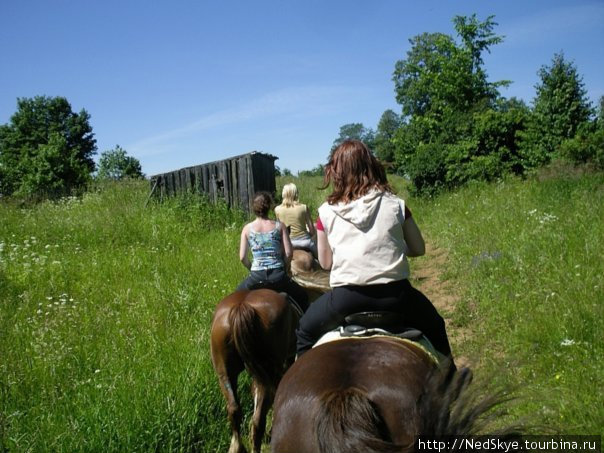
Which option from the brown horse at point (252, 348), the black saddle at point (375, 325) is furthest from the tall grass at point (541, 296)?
the brown horse at point (252, 348)

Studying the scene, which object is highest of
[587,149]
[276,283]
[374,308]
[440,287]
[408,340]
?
[587,149]

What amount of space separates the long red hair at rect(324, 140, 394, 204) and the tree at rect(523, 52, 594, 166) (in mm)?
15425

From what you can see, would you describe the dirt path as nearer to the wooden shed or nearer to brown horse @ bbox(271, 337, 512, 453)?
brown horse @ bbox(271, 337, 512, 453)

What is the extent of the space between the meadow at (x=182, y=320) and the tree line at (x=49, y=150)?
31768 mm

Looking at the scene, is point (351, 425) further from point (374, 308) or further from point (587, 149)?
point (587, 149)

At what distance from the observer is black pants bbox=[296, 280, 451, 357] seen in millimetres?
2836

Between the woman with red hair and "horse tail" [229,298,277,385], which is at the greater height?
the woman with red hair

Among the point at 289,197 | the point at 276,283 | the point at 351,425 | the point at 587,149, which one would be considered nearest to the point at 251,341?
the point at 276,283

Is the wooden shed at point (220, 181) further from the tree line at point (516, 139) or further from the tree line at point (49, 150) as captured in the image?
the tree line at point (49, 150)

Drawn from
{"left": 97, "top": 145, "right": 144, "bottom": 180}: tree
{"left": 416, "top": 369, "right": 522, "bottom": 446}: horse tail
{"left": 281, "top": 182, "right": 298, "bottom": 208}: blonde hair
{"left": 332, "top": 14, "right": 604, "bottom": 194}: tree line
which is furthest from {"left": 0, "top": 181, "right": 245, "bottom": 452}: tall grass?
{"left": 97, "top": 145, "right": 144, "bottom": 180}: tree

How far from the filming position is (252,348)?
4316 millimetres

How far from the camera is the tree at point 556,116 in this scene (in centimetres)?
1656

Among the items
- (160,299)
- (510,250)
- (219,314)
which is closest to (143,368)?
(219,314)

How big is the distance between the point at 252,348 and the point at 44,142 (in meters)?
64.0
